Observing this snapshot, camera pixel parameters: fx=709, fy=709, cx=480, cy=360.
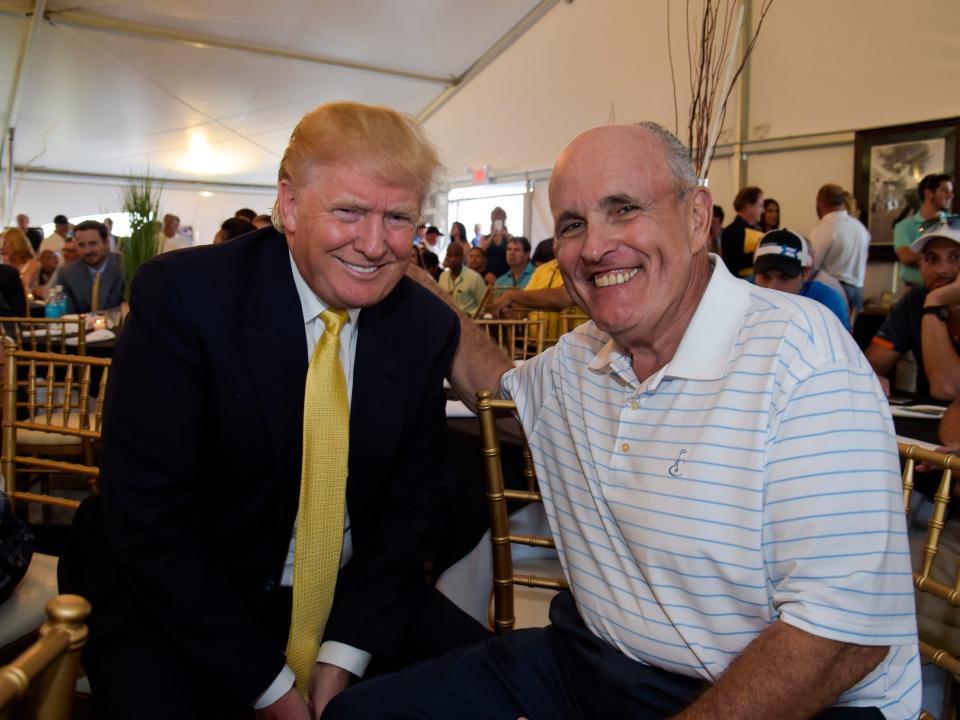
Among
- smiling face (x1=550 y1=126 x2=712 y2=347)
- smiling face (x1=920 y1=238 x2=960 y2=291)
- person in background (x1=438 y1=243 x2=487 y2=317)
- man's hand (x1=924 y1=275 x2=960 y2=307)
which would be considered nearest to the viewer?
smiling face (x1=550 y1=126 x2=712 y2=347)

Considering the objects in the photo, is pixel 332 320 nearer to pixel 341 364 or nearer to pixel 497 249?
pixel 341 364

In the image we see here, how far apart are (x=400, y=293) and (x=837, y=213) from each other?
541 centimetres

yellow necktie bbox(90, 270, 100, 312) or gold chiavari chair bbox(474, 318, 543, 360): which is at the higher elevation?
yellow necktie bbox(90, 270, 100, 312)

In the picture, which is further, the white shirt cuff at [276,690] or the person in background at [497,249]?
the person in background at [497,249]

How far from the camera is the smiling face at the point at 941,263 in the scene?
8.29 feet

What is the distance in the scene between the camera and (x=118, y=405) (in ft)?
3.82

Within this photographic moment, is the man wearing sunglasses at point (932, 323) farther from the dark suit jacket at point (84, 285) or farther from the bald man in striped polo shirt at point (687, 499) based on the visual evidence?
the dark suit jacket at point (84, 285)

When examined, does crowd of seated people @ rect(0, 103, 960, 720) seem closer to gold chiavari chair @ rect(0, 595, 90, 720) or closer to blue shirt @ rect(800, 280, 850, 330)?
gold chiavari chair @ rect(0, 595, 90, 720)

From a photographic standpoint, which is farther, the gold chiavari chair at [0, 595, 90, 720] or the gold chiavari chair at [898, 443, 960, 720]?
the gold chiavari chair at [898, 443, 960, 720]

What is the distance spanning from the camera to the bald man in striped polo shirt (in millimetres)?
934

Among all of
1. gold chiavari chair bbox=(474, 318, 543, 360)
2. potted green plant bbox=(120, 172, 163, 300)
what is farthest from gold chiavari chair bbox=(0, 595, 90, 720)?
potted green plant bbox=(120, 172, 163, 300)

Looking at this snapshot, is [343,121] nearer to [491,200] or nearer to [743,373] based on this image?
[743,373]

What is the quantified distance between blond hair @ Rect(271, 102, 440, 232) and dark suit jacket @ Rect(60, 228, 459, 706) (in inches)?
7.8

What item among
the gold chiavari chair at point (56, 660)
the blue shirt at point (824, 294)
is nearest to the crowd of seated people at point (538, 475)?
the gold chiavari chair at point (56, 660)
